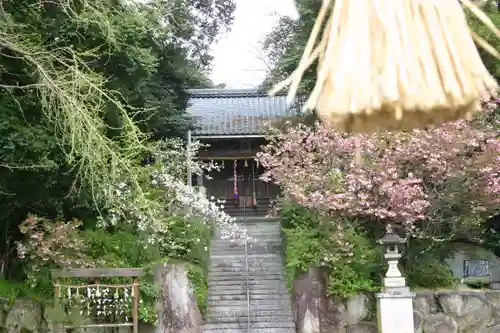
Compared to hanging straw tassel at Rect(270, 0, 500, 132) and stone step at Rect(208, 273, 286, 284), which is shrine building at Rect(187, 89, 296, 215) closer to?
stone step at Rect(208, 273, 286, 284)

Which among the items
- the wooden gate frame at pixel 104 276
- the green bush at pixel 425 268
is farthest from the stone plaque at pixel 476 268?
the wooden gate frame at pixel 104 276

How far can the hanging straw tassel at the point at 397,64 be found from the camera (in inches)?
43.5

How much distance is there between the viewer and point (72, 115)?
4324 millimetres

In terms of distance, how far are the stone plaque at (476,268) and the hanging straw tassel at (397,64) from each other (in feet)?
32.2

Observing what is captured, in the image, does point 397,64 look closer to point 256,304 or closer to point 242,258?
point 256,304

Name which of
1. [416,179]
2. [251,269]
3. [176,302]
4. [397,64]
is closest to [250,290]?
[251,269]

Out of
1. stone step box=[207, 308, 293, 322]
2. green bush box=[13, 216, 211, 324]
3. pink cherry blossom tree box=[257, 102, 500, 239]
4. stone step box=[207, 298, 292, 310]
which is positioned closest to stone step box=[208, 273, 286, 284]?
green bush box=[13, 216, 211, 324]

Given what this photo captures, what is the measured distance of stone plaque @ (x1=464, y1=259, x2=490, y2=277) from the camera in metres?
10.2

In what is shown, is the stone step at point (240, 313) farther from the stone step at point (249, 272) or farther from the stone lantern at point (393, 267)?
the stone lantern at point (393, 267)

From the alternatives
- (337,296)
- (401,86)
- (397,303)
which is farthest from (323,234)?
(401,86)

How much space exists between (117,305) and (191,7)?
23.1ft

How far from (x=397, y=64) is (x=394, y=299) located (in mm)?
7524

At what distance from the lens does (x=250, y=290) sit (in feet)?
31.6

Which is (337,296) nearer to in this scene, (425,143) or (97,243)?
(425,143)
